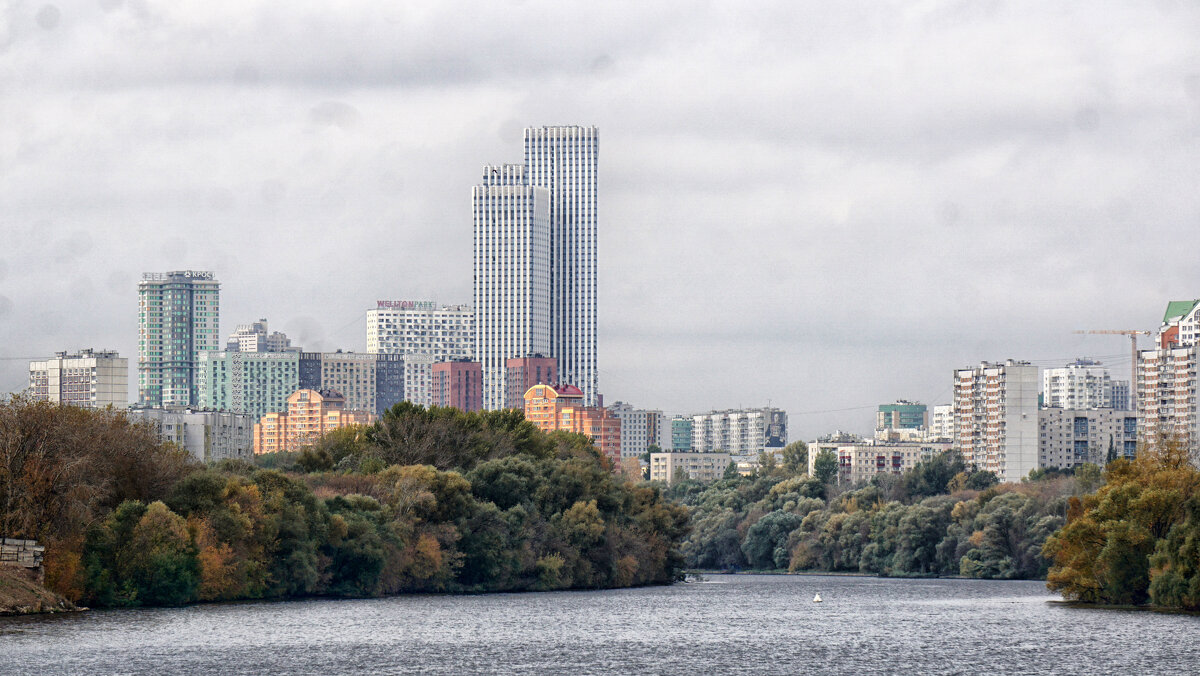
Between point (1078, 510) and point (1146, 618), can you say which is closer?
point (1146, 618)

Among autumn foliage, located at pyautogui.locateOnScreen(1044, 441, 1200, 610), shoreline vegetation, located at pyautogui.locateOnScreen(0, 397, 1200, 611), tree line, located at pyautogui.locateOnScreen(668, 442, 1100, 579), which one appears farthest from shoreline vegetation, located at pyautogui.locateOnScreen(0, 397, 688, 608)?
autumn foliage, located at pyautogui.locateOnScreen(1044, 441, 1200, 610)

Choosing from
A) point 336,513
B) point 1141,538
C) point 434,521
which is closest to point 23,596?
point 336,513

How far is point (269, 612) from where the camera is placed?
98.1 metres

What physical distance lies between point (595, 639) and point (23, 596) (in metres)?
28.8

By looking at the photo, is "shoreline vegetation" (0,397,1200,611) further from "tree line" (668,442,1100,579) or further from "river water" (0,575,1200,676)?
"river water" (0,575,1200,676)

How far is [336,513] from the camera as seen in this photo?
115875 millimetres

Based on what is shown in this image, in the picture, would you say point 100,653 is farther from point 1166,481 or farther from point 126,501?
point 1166,481

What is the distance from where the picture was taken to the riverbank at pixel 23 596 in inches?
3474

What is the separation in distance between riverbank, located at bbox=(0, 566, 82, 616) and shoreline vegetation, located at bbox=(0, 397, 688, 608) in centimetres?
166

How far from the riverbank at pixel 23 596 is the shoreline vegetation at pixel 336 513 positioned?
1656mm

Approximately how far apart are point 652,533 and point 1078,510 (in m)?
47.3

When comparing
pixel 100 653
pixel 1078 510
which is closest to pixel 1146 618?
pixel 1078 510

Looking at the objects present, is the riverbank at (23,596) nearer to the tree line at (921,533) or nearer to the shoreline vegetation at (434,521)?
the shoreline vegetation at (434,521)

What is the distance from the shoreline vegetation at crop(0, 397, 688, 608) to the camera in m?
95.0
